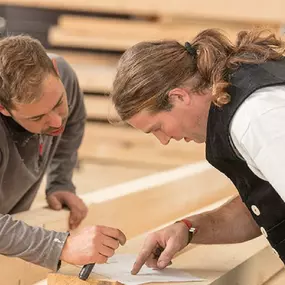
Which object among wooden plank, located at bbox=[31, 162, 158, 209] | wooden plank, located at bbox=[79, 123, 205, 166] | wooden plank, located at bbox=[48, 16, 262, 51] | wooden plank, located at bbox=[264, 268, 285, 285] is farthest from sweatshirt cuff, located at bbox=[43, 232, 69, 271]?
wooden plank, located at bbox=[48, 16, 262, 51]

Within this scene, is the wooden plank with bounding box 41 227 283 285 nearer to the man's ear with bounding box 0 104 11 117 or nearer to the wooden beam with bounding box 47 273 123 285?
the wooden beam with bounding box 47 273 123 285

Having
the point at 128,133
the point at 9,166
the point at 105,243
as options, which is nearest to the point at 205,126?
the point at 105,243

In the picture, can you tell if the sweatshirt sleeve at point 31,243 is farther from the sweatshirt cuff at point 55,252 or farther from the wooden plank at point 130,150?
the wooden plank at point 130,150

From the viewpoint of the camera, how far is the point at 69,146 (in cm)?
308

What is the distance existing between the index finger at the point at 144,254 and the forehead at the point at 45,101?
1.77ft

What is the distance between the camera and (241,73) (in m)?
1.90

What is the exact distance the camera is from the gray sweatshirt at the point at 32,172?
2150mm

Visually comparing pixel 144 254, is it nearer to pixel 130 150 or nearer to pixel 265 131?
pixel 265 131

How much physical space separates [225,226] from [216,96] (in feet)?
1.92

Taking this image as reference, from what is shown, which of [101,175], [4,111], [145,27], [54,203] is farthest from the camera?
[145,27]

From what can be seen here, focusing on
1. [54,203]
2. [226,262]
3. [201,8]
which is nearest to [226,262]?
[226,262]

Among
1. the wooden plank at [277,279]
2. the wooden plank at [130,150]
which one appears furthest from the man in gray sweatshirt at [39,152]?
the wooden plank at [130,150]

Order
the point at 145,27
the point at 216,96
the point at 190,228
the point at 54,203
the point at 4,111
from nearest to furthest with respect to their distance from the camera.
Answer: the point at 216,96 < the point at 190,228 < the point at 4,111 < the point at 54,203 < the point at 145,27

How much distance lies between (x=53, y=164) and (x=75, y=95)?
1.03 ft
